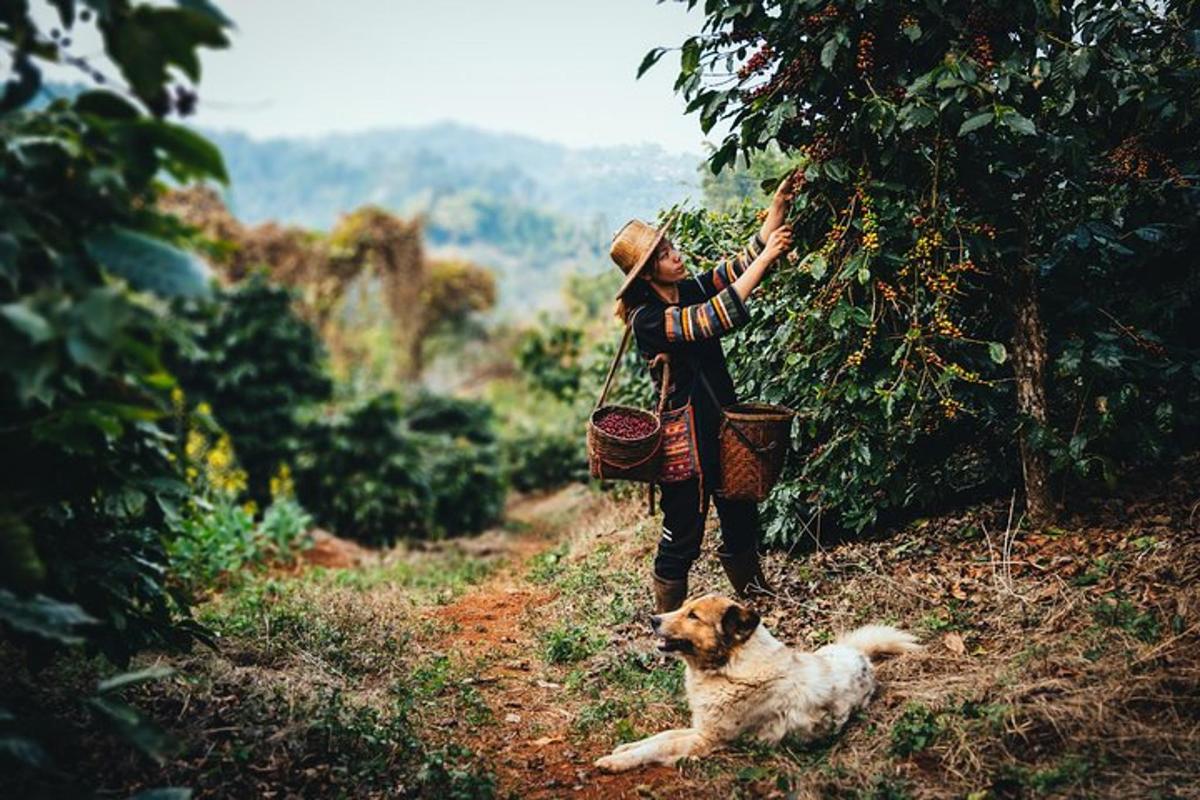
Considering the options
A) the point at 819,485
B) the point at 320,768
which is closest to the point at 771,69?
the point at 819,485

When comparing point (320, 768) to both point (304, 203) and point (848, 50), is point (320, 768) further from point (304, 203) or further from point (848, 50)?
point (304, 203)

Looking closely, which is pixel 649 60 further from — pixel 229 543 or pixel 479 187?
pixel 479 187

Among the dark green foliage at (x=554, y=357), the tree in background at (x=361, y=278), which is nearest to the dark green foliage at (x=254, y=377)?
the dark green foliage at (x=554, y=357)

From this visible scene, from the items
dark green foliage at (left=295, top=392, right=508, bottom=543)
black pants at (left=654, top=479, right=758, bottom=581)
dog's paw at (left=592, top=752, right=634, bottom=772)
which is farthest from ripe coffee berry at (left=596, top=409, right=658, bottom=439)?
dark green foliage at (left=295, top=392, right=508, bottom=543)

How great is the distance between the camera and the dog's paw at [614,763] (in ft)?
10.5

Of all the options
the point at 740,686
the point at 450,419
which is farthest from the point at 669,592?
the point at 450,419

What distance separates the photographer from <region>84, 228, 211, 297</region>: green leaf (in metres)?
1.94

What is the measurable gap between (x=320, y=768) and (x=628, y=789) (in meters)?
1.11

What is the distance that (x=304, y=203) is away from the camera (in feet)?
190

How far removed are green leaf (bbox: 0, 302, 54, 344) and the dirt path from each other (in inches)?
87.4

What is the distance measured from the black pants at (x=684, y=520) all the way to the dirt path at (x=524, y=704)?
0.79 m

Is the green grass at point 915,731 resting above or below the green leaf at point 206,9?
below

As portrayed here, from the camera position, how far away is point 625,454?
3832mm

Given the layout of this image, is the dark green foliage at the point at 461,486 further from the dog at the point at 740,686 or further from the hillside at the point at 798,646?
the dog at the point at 740,686
